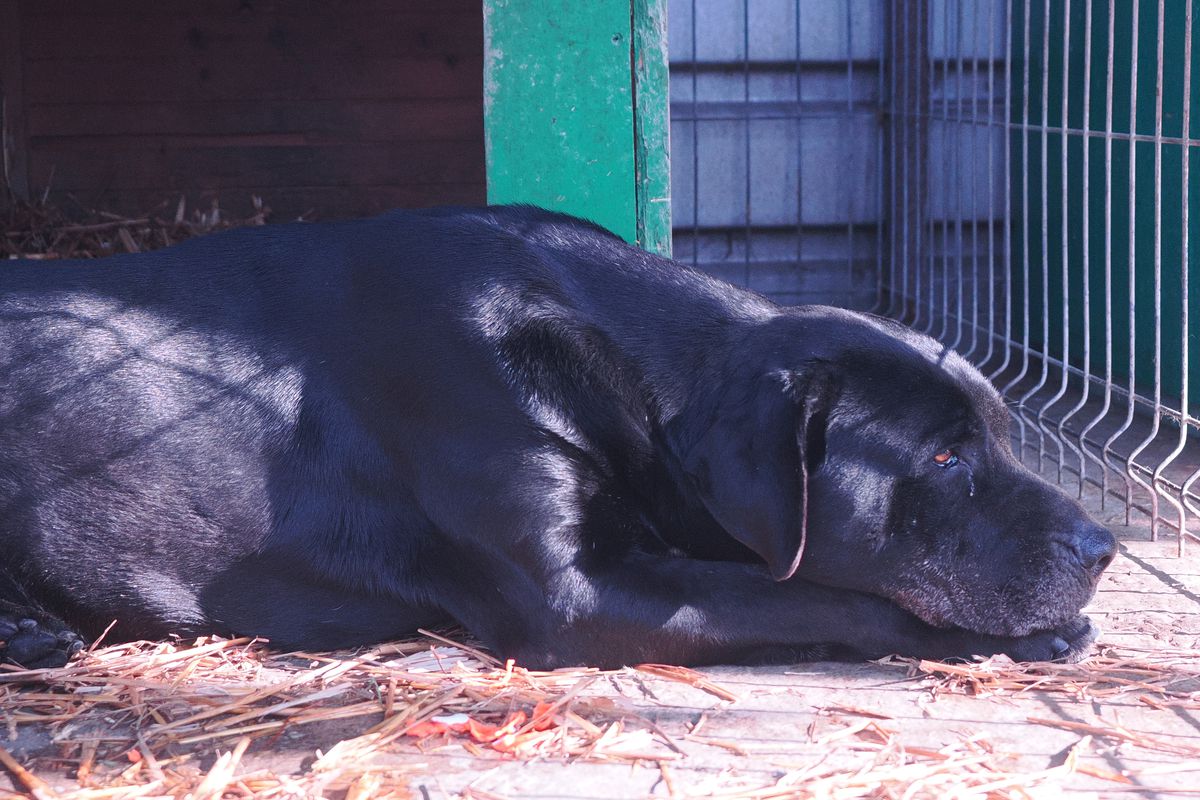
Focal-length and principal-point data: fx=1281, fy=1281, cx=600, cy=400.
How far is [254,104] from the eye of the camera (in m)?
6.21

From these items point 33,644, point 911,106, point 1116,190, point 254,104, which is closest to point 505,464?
point 33,644

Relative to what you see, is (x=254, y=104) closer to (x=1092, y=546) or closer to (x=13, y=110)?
(x=13, y=110)

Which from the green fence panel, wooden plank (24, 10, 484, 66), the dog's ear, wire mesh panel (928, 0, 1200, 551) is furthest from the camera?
wooden plank (24, 10, 484, 66)

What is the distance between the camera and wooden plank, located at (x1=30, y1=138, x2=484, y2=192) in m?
6.14

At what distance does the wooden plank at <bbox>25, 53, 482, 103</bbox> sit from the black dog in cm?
374

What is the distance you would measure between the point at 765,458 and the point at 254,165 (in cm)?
467

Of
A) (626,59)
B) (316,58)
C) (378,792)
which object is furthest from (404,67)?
(378,792)

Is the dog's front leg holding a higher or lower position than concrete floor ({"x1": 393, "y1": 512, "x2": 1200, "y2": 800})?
higher

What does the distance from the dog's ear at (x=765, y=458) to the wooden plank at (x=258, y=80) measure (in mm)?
4322

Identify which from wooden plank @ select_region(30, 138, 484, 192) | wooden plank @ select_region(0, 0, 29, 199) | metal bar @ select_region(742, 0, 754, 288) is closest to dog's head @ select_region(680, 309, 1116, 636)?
metal bar @ select_region(742, 0, 754, 288)

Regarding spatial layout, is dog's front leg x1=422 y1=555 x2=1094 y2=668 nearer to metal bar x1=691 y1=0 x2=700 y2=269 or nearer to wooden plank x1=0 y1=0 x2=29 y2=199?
metal bar x1=691 y1=0 x2=700 y2=269

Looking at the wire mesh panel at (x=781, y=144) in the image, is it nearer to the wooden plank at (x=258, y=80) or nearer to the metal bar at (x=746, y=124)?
the metal bar at (x=746, y=124)

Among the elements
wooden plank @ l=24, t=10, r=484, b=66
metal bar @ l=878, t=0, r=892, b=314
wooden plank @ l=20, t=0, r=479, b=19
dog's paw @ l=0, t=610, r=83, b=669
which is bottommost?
dog's paw @ l=0, t=610, r=83, b=669

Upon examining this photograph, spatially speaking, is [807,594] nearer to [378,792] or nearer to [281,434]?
[378,792]
